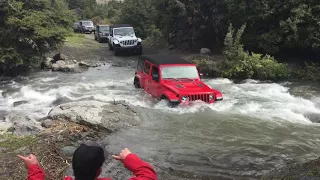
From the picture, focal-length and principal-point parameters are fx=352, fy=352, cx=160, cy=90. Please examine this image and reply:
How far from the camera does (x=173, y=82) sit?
11.8 meters

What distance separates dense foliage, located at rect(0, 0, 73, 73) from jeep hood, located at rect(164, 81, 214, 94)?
29.2ft

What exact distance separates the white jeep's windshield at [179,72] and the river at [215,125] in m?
1.06

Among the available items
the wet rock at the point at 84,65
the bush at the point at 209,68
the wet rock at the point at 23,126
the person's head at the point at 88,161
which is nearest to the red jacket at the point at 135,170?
the person's head at the point at 88,161

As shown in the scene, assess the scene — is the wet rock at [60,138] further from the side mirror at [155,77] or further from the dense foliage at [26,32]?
the dense foliage at [26,32]

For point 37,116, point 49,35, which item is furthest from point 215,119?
point 49,35

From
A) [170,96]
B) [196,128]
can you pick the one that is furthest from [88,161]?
[170,96]

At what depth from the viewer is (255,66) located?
671 inches

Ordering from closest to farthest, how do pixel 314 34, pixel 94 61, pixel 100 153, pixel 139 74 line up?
pixel 100 153 < pixel 139 74 < pixel 314 34 < pixel 94 61

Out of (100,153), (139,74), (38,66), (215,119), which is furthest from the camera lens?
(38,66)

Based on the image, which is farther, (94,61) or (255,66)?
(94,61)

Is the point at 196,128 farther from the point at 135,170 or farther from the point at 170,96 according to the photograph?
the point at 135,170

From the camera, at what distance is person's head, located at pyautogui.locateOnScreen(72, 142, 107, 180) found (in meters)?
2.52

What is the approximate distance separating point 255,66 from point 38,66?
1224 cm

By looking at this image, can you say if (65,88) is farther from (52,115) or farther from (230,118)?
(230,118)
